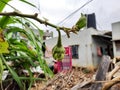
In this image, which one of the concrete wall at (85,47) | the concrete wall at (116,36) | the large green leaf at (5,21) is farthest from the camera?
the concrete wall at (85,47)

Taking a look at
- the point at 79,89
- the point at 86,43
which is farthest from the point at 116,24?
the point at 79,89

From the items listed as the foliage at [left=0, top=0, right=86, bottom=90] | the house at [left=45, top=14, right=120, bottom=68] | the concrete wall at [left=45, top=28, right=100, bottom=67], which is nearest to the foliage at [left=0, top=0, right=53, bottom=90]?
the foliage at [left=0, top=0, right=86, bottom=90]

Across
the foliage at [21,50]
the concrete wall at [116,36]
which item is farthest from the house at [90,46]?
the foliage at [21,50]

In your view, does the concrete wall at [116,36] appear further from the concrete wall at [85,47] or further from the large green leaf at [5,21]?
the large green leaf at [5,21]

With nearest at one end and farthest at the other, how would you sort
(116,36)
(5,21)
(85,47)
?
1. (5,21)
2. (116,36)
3. (85,47)

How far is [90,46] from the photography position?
1190 cm

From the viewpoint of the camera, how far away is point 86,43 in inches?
474

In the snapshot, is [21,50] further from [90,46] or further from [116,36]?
[90,46]

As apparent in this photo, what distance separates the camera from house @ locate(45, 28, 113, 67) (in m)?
11.8

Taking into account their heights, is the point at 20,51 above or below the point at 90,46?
below

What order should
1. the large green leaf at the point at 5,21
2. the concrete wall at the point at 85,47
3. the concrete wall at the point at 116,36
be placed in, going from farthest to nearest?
the concrete wall at the point at 85,47
the concrete wall at the point at 116,36
the large green leaf at the point at 5,21

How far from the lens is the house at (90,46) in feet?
38.7

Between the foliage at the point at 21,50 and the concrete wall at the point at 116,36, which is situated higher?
the concrete wall at the point at 116,36

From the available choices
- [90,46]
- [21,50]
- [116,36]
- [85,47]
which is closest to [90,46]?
[90,46]
